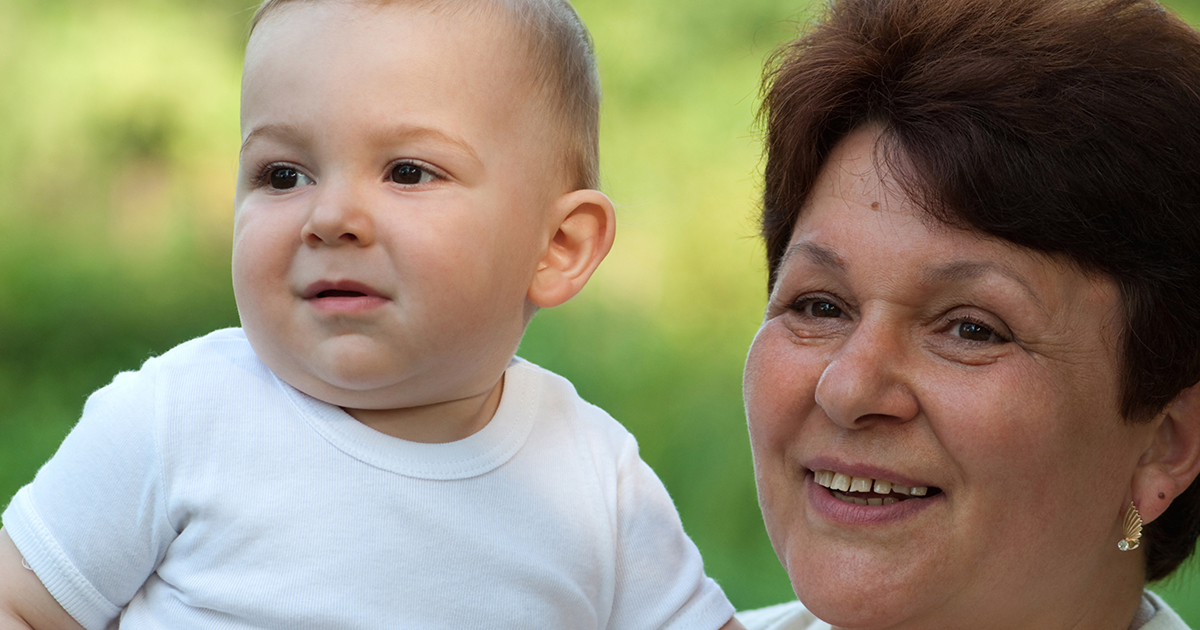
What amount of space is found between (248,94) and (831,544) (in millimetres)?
1072

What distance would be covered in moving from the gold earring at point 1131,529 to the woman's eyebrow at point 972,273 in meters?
0.38

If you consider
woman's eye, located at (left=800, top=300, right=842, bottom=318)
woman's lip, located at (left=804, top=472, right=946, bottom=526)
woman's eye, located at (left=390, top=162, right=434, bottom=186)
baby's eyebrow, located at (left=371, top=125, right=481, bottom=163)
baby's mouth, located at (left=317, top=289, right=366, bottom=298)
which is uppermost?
baby's eyebrow, located at (left=371, top=125, right=481, bottom=163)

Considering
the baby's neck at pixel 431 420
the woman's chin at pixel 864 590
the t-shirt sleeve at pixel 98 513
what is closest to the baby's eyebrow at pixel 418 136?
the baby's neck at pixel 431 420

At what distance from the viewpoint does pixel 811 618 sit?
7.77 feet

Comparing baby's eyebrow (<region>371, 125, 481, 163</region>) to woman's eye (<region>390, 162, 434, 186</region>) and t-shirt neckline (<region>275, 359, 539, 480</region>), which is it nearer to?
woman's eye (<region>390, 162, 434, 186</region>)

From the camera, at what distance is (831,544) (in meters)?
1.85

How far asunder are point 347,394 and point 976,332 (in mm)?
902

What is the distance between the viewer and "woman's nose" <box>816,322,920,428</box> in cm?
176

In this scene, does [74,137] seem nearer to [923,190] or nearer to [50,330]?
[50,330]

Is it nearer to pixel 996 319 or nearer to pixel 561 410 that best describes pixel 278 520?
pixel 561 410

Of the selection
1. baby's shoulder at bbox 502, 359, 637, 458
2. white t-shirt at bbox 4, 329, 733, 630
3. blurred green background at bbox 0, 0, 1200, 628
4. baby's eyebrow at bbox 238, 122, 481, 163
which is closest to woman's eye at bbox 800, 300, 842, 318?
baby's shoulder at bbox 502, 359, 637, 458

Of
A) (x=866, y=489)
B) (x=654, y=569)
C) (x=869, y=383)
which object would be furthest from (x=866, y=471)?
(x=654, y=569)

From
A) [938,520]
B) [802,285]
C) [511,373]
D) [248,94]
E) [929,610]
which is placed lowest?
[929,610]

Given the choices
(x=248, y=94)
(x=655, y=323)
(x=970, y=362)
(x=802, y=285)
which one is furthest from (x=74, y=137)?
(x=970, y=362)
